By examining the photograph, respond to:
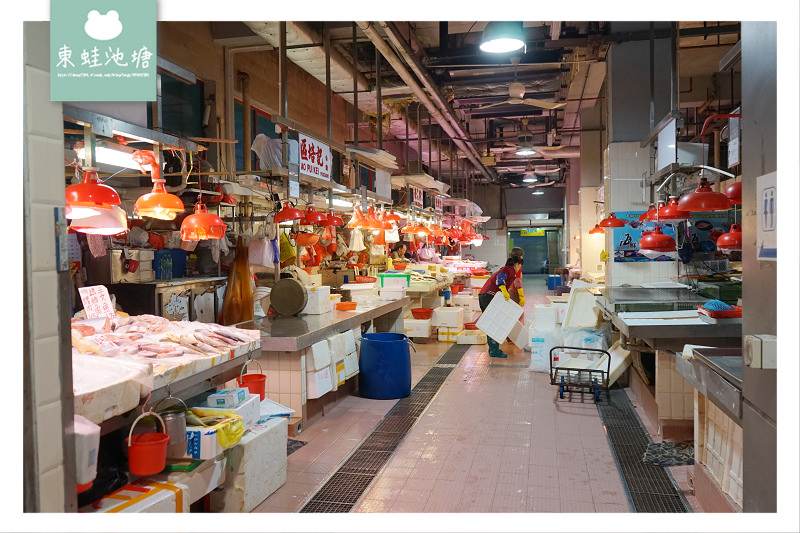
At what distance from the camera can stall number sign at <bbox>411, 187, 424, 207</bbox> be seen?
11919 mm

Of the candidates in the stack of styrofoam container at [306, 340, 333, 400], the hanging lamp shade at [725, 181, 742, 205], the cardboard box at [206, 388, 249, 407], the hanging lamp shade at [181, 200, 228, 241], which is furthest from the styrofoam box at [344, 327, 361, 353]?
the hanging lamp shade at [725, 181, 742, 205]

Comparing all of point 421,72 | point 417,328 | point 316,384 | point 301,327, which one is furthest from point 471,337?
point 316,384

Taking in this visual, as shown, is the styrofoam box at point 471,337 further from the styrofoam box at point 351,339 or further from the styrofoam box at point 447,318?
the styrofoam box at point 351,339

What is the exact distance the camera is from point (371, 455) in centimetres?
526

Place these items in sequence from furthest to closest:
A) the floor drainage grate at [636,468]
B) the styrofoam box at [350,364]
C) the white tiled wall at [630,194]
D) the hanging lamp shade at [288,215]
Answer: the white tiled wall at [630,194]
the styrofoam box at [350,364]
the hanging lamp shade at [288,215]
the floor drainage grate at [636,468]

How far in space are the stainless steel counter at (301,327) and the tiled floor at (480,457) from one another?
0.94 m

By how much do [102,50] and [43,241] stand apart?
0.73 m

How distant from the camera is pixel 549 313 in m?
8.96

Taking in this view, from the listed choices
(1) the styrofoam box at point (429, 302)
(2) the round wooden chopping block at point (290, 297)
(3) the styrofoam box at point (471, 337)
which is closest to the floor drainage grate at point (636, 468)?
(2) the round wooden chopping block at point (290, 297)

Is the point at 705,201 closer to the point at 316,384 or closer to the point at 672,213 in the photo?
the point at 672,213

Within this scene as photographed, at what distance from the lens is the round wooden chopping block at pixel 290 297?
7.10m

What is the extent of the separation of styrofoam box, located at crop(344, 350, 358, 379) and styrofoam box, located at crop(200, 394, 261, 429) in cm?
250
